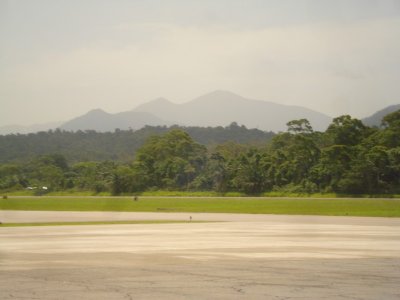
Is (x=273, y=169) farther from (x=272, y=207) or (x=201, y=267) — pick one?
(x=201, y=267)

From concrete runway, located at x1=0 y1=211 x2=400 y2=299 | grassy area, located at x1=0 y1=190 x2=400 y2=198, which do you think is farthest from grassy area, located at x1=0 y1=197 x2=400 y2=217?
concrete runway, located at x1=0 y1=211 x2=400 y2=299

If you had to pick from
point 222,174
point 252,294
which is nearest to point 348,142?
point 222,174

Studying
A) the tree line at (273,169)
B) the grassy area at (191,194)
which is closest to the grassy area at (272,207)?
the grassy area at (191,194)

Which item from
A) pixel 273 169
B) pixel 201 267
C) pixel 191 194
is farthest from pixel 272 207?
pixel 201 267

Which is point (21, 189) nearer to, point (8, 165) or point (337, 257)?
point (8, 165)

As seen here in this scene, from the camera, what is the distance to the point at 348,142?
358 ft

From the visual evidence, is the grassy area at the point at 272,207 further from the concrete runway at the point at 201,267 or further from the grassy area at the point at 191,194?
the concrete runway at the point at 201,267

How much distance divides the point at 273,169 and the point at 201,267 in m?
92.2

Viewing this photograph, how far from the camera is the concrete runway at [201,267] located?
13.8 m

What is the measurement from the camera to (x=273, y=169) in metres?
110

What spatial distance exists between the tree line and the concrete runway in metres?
65.6

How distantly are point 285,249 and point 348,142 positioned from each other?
3463 inches

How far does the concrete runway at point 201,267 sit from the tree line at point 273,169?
65.6 metres

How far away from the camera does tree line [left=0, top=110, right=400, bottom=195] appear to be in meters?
93.9
